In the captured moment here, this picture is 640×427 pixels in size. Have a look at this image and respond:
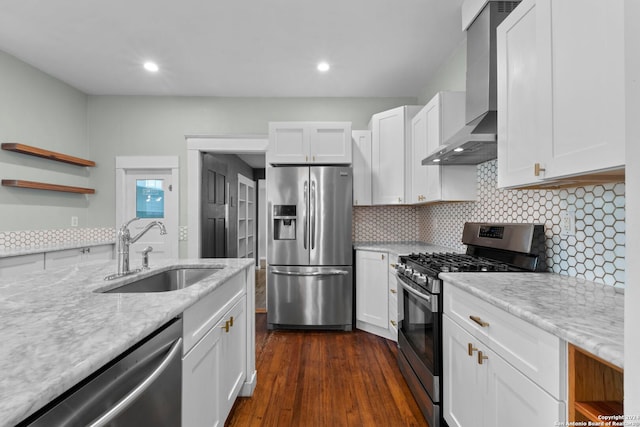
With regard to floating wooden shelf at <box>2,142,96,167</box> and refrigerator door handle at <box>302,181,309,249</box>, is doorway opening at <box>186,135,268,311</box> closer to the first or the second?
refrigerator door handle at <box>302,181,309,249</box>

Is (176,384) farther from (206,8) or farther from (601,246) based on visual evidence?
(206,8)

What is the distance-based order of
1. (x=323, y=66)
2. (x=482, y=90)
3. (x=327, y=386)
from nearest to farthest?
(x=482, y=90) → (x=327, y=386) → (x=323, y=66)

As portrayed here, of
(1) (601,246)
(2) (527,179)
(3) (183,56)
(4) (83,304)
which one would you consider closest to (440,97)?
(2) (527,179)

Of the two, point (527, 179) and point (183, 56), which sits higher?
point (183, 56)

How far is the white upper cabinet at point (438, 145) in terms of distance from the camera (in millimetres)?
2426

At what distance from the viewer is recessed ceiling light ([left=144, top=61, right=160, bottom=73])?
3037 mm

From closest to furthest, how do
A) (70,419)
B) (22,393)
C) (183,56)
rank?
→ (22,393) < (70,419) < (183,56)

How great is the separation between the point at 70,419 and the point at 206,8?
8.40 ft

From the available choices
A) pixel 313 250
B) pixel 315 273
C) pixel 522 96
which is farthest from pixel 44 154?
pixel 522 96

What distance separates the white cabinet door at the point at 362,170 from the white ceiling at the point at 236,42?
23.9 inches

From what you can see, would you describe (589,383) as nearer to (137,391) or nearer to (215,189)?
(137,391)

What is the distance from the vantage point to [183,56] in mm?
2908

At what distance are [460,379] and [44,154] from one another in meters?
4.14

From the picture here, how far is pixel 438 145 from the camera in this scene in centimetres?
248
